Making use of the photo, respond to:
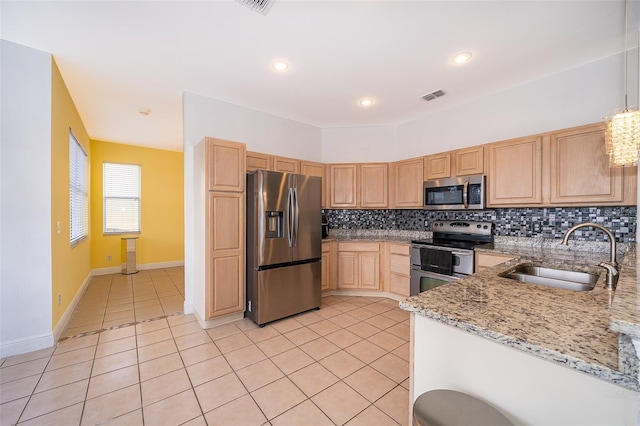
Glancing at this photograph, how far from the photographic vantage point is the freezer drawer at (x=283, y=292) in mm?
3031

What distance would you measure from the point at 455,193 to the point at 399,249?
1.09 m

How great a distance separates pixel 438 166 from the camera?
368 centimetres

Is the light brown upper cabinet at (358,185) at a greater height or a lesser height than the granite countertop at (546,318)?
greater

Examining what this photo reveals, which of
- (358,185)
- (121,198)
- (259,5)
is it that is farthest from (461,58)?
(121,198)

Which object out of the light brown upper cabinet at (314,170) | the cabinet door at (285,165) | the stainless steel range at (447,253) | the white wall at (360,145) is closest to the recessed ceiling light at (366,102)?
the white wall at (360,145)

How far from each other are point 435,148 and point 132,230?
21.2 feet

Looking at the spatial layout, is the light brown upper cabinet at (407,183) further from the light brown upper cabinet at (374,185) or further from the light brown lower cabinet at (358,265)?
the light brown lower cabinet at (358,265)

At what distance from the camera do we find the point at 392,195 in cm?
428

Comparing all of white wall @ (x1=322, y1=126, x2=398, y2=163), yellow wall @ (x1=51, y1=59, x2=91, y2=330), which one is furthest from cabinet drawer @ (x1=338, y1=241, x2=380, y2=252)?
yellow wall @ (x1=51, y1=59, x2=91, y2=330)

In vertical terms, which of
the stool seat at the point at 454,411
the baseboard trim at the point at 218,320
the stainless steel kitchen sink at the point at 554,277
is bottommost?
the baseboard trim at the point at 218,320

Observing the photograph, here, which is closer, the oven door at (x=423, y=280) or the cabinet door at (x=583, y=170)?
the cabinet door at (x=583, y=170)

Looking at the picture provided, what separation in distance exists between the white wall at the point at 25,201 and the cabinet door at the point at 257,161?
6.53 ft

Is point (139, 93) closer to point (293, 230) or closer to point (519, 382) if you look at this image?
point (293, 230)

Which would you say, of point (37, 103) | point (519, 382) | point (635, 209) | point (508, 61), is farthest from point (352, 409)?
point (37, 103)
